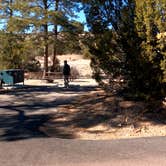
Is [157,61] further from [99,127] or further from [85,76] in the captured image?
[85,76]

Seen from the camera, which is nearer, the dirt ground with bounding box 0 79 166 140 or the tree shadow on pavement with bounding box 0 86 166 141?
the dirt ground with bounding box 0 79 166 140

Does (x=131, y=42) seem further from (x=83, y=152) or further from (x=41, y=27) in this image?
(x=41, y=27)

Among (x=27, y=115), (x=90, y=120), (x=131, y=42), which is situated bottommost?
(x=27, y=115)

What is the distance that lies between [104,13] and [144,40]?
6.59ft

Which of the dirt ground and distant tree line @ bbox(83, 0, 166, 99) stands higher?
distant tree line @ bbox(83, 0, 166, 99)

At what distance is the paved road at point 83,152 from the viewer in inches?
320

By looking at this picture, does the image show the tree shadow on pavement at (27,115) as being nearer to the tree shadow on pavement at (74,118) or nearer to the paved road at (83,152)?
the tree shadow on pavement at (74,118)

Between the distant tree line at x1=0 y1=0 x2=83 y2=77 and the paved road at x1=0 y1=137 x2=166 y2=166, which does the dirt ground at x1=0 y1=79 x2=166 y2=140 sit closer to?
the paved road at x1=0 y1=137 x2=166 y2=166

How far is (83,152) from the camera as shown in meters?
8.88

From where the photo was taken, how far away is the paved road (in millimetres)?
8133

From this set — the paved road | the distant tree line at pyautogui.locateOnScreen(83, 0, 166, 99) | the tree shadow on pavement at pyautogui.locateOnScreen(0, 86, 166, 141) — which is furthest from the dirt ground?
the paved road

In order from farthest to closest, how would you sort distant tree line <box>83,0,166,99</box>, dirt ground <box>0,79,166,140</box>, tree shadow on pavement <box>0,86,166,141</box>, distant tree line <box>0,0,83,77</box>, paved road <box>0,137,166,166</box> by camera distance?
1. distant tree line <box>0,0,83,77</box>
2. distant tree line <box>83,0,166,99</box>
3. tree shadow on pavement <box>0,86,166,141</box>
4. dirt ground <box>0,79,166,140</box>
5. paved road <box>0,137,166,166</box>

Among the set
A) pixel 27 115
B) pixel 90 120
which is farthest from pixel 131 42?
pixel 27 115

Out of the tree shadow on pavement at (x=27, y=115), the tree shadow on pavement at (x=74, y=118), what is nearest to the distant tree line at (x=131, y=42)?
the tree shadow on pavement at (x=74, y=118)
